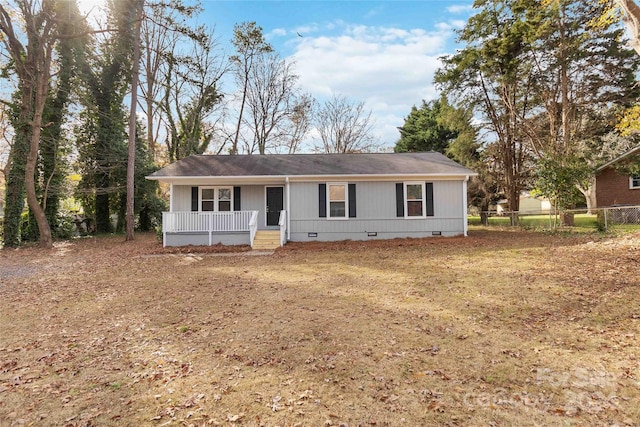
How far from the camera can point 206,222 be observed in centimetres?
1295

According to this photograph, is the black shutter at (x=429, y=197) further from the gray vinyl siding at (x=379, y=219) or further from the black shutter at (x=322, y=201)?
the black shutter at (x=322, y=201)

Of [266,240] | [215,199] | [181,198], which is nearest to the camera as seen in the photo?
[266,240]

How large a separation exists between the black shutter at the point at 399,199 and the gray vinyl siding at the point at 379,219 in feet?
0.49

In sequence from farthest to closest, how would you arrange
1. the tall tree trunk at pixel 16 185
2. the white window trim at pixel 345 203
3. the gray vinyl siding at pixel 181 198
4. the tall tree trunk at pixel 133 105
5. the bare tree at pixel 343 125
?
the bare tree at pixel 343 125 → the tall tree trunk at pixel 133 105 → the tall tree trunk at pixel 16 185 → the gray vinyl siding at pixel 181 198 → the white window trim at pixel 345 203

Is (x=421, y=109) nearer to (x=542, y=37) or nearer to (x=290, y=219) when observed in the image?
(x=542, y=37)

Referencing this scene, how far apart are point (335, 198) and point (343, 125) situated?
1918 cm

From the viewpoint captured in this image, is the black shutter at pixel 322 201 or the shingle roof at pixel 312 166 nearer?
the shingle roof at pixel 312 166

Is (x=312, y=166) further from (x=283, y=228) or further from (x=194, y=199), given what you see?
(x=194, y=199)

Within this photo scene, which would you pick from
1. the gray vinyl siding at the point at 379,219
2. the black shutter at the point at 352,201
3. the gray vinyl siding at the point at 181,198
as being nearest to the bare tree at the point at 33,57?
the gray vinyl siding at the point at 181,198

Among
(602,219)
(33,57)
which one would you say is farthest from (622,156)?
(33,57)

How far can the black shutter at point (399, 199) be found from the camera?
13.9 metres

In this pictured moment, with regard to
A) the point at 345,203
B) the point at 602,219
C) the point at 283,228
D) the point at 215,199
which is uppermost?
the point at 215,199

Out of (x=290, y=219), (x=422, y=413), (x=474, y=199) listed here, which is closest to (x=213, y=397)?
(x=422, y=413)

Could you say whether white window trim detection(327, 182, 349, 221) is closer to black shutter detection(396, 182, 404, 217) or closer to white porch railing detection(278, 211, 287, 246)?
white porch railing detection(278, 211, 287, 246)
